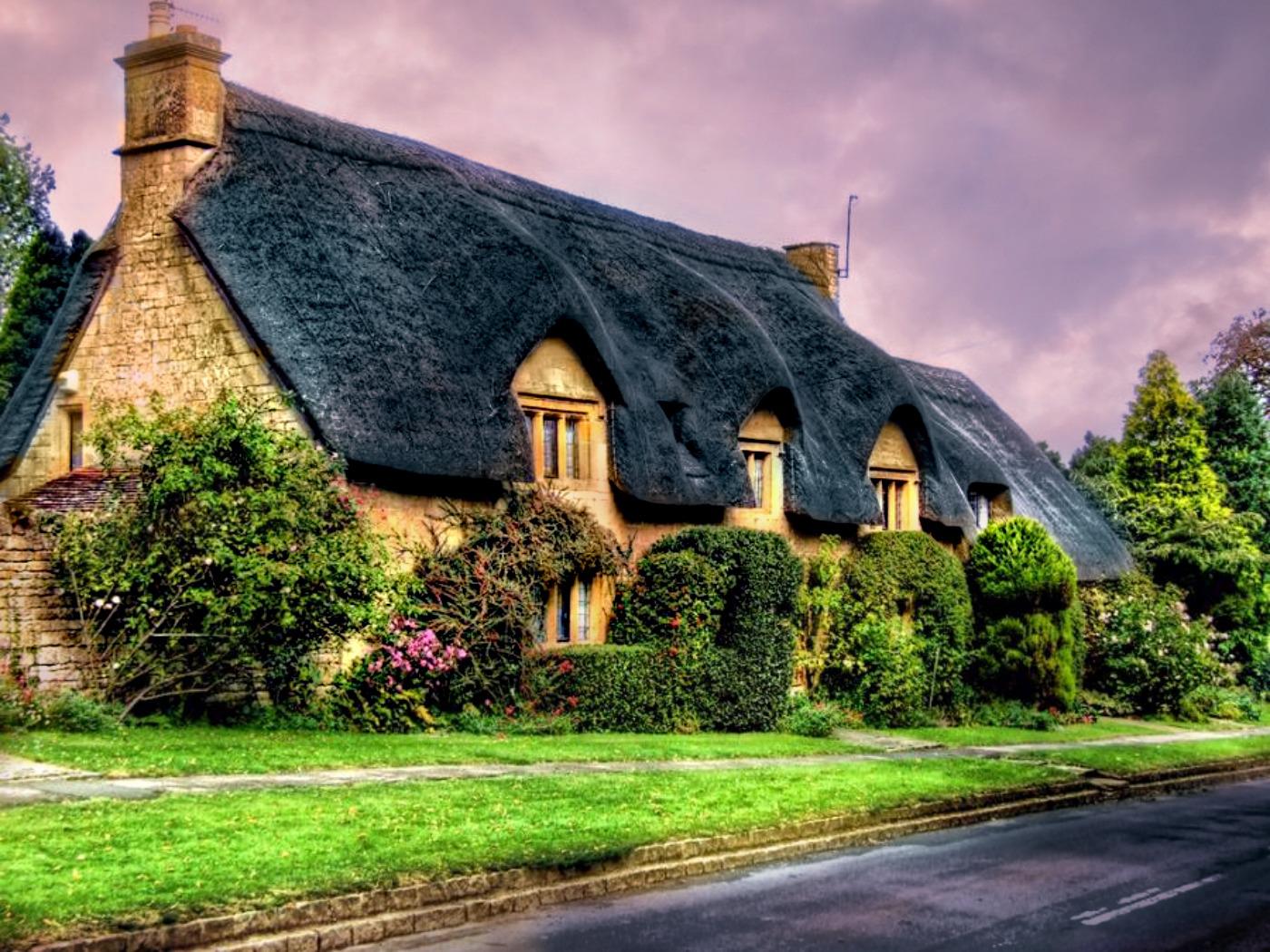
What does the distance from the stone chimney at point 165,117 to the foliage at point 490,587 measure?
6451 mm

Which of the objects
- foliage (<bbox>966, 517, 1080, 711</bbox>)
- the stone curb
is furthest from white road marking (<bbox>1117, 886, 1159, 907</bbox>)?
foliage (<bbox>966, 517, 1080, 711</bbox>)

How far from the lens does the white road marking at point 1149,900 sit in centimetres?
1129

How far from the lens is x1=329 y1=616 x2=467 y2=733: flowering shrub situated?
19844 mm

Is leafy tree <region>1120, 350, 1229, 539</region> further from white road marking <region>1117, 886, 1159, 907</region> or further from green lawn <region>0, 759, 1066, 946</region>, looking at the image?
white road marking <region>1117, 886, 1159, 907</region>

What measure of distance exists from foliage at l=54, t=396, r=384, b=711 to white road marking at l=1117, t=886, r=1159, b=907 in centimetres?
909

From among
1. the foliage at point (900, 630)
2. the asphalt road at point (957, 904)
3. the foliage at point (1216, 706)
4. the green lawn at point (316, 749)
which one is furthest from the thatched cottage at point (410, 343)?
the asphalt road at point (957, 904)

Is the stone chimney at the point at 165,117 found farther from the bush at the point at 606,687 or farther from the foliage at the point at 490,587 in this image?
the bush at the point at 606,687

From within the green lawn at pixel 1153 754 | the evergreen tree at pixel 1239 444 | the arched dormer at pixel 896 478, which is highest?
the evergreen tree at pixel 1239 444

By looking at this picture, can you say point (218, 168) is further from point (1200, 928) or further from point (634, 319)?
point (1200, 928)

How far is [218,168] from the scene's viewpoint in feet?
74.4

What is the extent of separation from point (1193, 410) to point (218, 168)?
26299 millimetres

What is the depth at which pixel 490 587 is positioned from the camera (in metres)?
21.3

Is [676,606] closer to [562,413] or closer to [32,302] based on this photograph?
[562,413]

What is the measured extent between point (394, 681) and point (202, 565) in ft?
11.8
